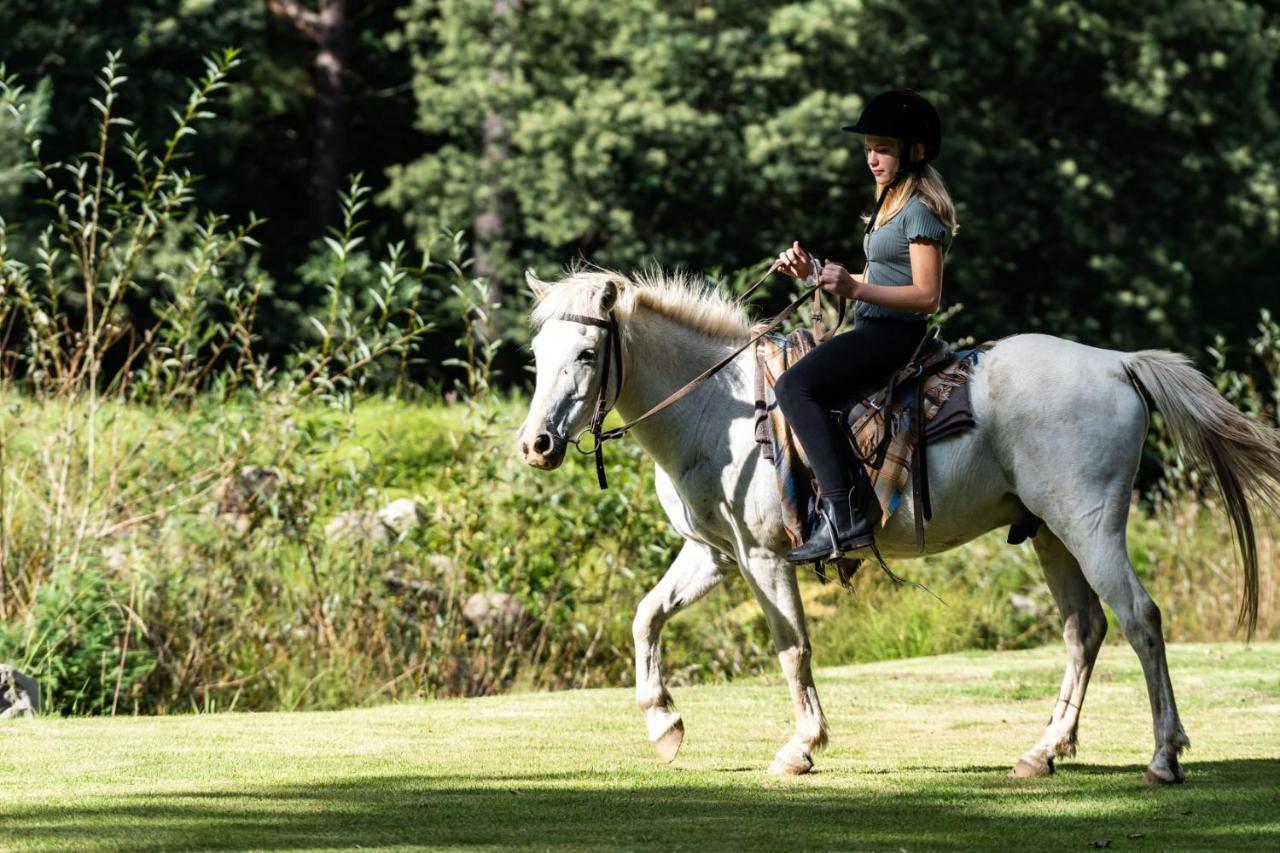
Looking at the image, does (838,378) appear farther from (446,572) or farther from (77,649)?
(77,649)

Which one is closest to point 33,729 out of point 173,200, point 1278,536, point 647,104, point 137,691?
point 137,691

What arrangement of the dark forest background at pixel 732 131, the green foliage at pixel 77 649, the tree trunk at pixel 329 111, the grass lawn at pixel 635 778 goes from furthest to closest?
the tree trunk at pixel 329 111
the dark forest background at pixel 732 131
the green foliage at pixel 77 649
the grass lawn at pixel 635 778

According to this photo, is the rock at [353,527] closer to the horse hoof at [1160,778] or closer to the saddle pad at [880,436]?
the saddle pad at [880,436]

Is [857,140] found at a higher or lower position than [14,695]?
higher

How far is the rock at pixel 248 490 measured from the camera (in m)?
11.3

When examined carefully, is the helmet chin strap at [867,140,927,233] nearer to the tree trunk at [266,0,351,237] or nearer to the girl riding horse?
the girl riding horse

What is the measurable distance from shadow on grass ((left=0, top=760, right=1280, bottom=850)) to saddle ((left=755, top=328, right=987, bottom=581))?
3.74 ft

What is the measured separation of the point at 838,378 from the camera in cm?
727

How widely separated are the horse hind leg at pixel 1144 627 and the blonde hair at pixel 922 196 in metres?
1.41

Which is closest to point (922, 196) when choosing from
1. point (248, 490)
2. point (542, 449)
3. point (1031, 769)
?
point (542, 449)

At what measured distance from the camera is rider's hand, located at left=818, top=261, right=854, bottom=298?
7031 millimetres

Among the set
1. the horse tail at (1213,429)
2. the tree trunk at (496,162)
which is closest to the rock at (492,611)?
the horse tail at (1213,429)

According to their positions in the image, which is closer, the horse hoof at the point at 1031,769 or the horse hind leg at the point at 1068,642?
the horse hoof at the point at 1031,769

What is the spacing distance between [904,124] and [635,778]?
293 centimetres
